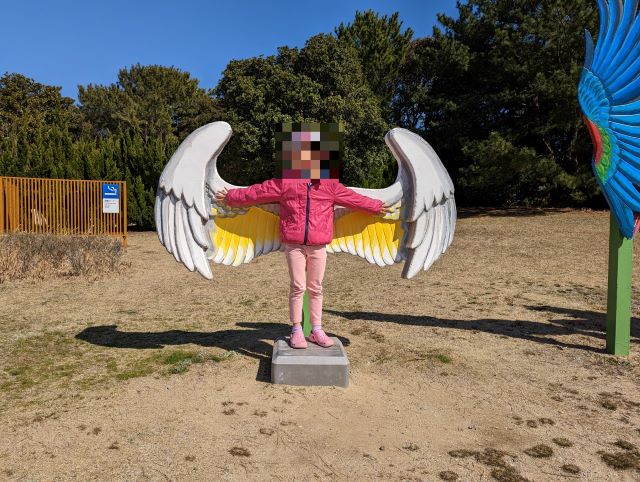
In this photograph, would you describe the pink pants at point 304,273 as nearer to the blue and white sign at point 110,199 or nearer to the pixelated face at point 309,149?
the pixelated face at point 309,149

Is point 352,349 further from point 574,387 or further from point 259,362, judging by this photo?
point 574,387

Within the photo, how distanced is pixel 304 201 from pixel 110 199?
11952 mm

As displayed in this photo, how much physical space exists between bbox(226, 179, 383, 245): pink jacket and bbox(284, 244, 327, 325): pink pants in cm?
10

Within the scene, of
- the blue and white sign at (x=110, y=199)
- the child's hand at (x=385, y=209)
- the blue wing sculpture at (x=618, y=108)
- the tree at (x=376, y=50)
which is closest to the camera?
the child's hand at (x=385, y=209)

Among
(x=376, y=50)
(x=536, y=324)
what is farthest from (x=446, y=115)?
(x=536, y=324)

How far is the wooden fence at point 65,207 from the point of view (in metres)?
14.0

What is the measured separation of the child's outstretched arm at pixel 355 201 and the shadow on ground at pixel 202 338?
149 cm

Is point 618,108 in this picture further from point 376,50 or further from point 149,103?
point 149,103

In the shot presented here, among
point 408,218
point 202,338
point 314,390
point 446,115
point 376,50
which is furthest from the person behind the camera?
point 376,50

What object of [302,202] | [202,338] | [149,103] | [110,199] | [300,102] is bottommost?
[202,338]

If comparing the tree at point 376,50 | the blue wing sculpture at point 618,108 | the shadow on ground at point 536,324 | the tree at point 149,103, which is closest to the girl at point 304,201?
the blue wing sculpture at point 618,108

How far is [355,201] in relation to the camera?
3.69 meters

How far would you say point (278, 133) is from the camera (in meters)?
3.62

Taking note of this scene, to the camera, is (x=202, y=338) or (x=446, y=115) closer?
(x=202, y=338)
